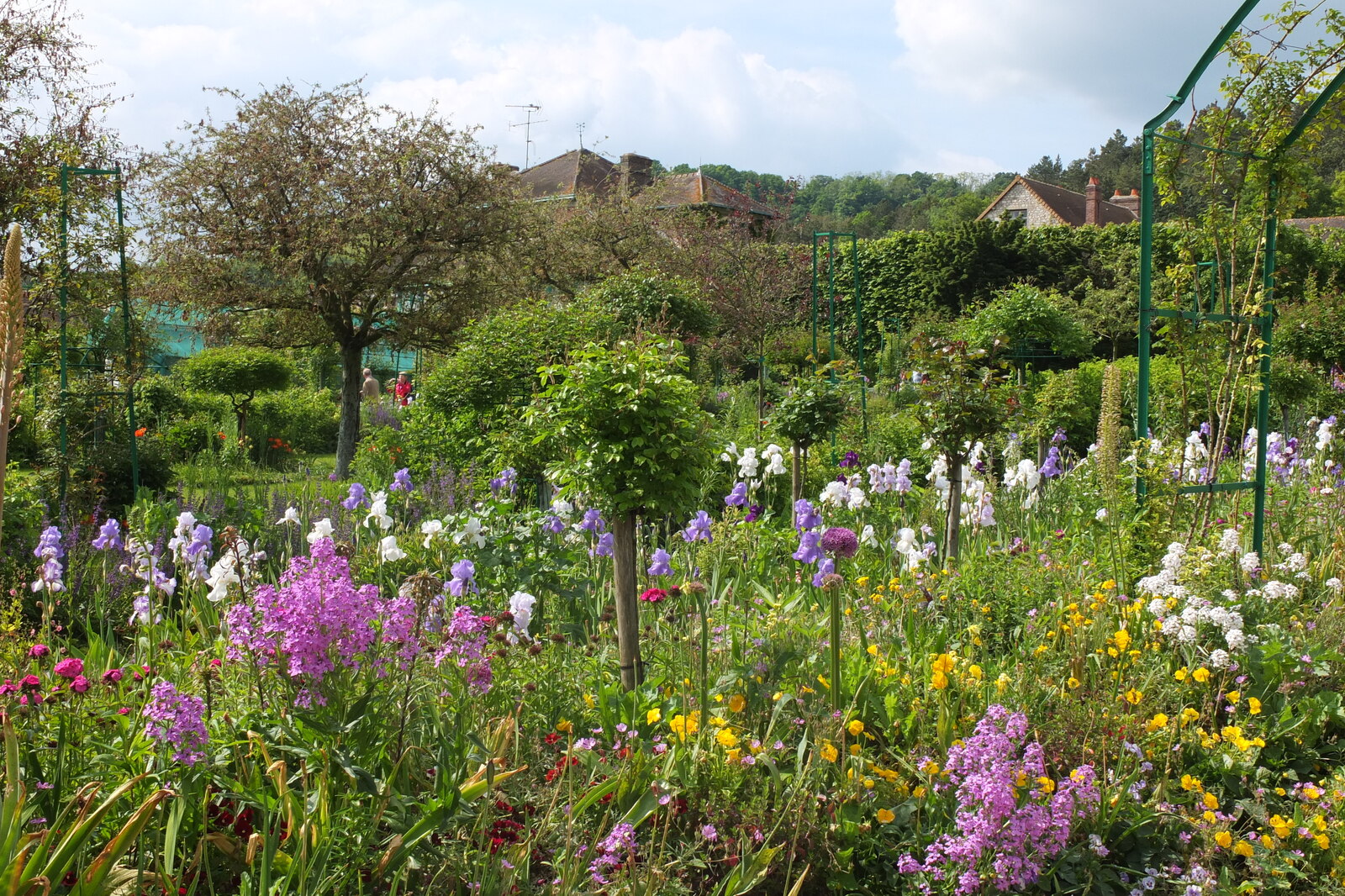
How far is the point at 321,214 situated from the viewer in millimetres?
8617

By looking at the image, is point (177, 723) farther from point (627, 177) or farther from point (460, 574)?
point (627, 177)

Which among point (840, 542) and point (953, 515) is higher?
point (840, 542)

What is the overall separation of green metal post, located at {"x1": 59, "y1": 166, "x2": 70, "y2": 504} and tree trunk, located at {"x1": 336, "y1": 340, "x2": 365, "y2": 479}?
337 centimetres

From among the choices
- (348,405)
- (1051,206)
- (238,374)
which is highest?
(1051,206)

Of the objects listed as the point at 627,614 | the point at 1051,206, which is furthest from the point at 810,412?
the point at 1051,206

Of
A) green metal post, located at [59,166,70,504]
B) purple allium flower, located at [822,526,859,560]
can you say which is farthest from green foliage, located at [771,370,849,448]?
green metal post, located at [59,166,70,504]

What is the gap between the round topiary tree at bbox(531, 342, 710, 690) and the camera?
9.84 feet

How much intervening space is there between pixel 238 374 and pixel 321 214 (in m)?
3.91

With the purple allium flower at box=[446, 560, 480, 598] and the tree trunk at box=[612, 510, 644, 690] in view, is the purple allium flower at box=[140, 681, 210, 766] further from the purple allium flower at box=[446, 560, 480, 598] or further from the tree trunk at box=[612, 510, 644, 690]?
the tree trunk at box=[612, 510, 644, 690]

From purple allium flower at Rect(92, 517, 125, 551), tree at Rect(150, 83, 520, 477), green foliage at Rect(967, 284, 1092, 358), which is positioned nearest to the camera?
purple allium flower at Rect(92, 517, 125, 551)

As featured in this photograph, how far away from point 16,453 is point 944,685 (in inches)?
417

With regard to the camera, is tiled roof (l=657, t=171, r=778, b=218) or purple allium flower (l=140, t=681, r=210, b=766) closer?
purple allium flower (l=140, t=681, r=210, b=766)

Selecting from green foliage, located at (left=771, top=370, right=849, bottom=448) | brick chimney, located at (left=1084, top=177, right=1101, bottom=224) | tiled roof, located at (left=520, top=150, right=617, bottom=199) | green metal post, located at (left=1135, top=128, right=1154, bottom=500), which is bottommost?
green foliage, located at (left=771, top=370, right=849, bottom=448)

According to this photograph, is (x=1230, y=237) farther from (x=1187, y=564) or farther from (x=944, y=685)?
(x=944, y=685)
